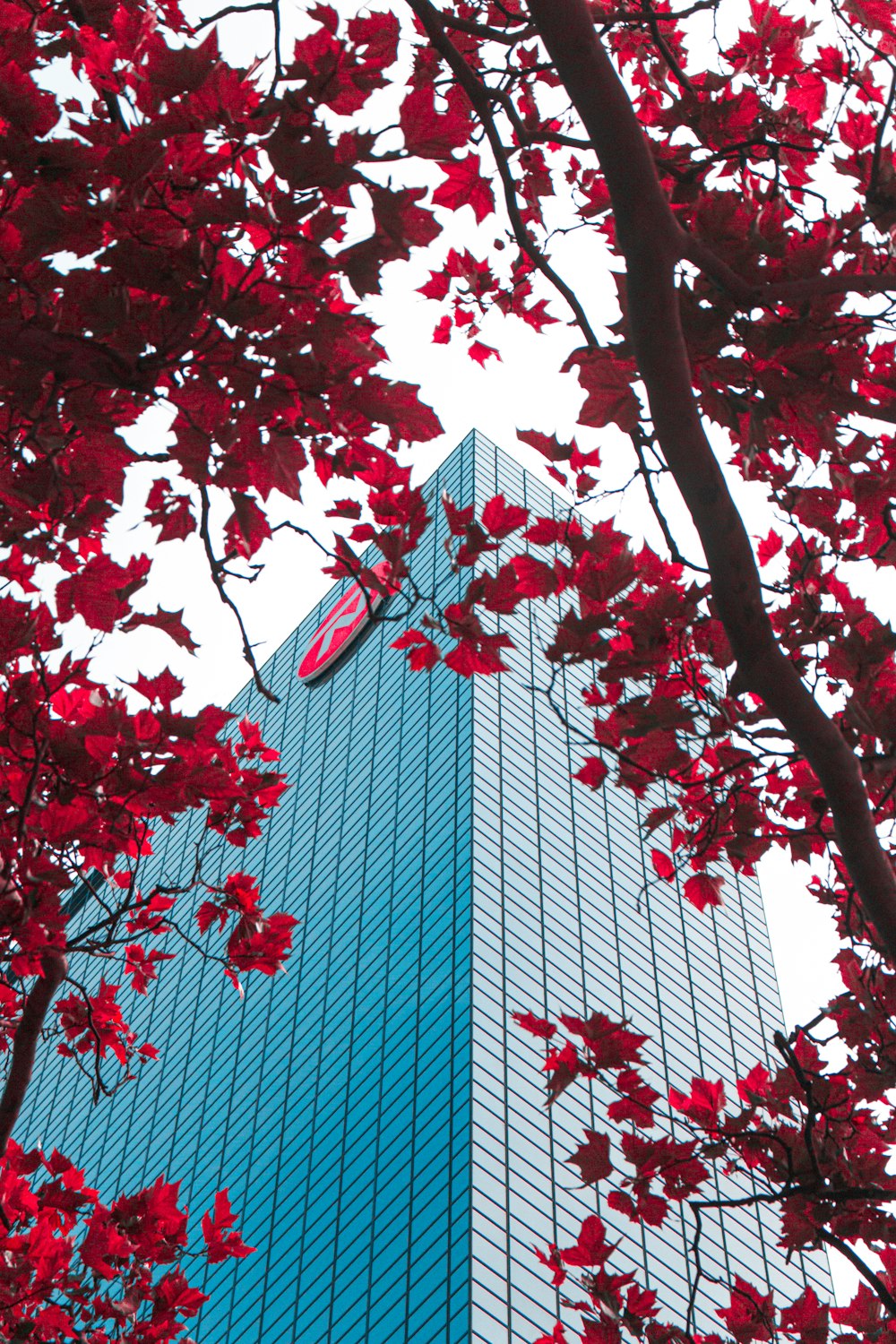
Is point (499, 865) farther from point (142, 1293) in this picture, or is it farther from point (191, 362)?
point (191, 362)

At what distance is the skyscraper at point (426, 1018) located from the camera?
35594mm

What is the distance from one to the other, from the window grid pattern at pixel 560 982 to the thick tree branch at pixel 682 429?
27.9m

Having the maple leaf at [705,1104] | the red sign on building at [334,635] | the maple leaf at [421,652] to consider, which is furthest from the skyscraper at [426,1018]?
the maple leaf at [421,652]

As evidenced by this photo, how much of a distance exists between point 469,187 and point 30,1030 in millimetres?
3453

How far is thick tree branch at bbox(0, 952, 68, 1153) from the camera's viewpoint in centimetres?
454

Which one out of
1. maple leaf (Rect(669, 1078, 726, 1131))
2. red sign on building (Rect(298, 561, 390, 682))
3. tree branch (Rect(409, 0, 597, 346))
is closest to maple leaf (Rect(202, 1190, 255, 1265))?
maple leaf (Rect(669, 1078, 726, 1131))

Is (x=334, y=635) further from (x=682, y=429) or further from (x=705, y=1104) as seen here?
(x=682, y=429)

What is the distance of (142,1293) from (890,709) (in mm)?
4248

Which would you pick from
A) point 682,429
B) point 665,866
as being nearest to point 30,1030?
point 665,866

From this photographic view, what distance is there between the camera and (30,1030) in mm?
4613

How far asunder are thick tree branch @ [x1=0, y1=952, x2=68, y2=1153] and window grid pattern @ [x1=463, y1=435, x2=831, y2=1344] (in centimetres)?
2674

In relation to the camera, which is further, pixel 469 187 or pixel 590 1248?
pixel 590 1248

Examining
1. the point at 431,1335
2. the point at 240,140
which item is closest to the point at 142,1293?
the point at 240,140

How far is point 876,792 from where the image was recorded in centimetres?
519
